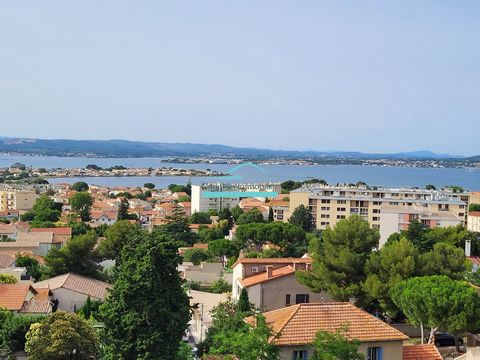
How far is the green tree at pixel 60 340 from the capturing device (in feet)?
53.5

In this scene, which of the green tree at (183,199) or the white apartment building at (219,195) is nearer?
the white apartment building at (219,195)

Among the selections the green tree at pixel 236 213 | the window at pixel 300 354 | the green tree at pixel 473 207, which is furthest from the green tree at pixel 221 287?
the green tree at pixel 473 207

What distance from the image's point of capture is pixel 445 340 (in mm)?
18641

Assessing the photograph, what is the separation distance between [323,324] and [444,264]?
8619 millimetres

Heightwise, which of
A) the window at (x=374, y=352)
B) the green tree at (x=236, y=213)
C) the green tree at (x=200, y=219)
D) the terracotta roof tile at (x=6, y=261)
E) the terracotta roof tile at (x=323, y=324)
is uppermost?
the terracotta roof tile at (x=323, y=324)

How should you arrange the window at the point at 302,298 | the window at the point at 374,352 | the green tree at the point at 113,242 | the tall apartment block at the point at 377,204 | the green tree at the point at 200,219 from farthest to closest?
the green tree at the point at 200,219 → the tall apartment block at the point at 377,204 → the green tree at the point at 113,242 → the window at the point at 302,298 → the window at the point at 374,352

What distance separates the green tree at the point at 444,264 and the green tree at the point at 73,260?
1470cm

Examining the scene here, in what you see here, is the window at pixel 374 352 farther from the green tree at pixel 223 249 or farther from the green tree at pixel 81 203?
the green tree at pixel 81 203

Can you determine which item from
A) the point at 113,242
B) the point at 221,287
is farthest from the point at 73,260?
the point at 221,287

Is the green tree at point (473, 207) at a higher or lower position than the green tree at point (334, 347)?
lower

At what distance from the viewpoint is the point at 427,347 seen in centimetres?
1538

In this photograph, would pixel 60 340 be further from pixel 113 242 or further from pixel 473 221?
pixel 473 221

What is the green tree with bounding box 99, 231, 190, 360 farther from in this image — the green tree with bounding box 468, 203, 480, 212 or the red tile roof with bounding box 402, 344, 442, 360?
the green tree with bounding box 468, 203, 480, 212

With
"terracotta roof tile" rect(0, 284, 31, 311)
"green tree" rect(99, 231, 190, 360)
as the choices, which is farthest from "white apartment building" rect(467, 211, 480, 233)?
"green tree" rect(99, 231, 190, 360)
